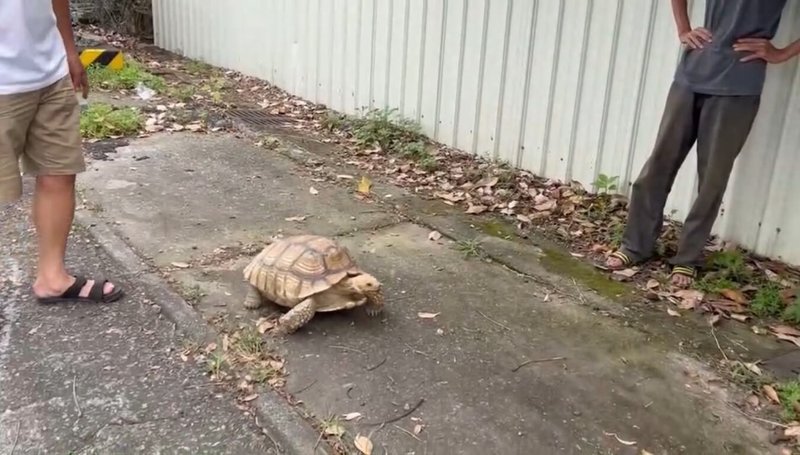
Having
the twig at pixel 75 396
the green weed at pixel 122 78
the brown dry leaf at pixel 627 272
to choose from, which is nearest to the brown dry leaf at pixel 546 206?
the brown dry leaf at pixel 627 272

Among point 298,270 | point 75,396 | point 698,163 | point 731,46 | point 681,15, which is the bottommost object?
point 75,396

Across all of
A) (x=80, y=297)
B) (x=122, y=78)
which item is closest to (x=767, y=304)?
(x=80, y=297)

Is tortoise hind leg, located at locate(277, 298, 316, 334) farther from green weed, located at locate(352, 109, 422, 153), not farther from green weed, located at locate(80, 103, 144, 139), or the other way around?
green weed, located at locate(80, 103, 144, 139)

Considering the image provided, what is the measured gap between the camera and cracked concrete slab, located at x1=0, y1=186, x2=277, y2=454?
9.57 feet

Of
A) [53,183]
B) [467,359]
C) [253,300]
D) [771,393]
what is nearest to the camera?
[771,393]

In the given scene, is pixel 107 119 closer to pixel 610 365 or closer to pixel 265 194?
pixel 265 194

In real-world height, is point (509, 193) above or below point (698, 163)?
below

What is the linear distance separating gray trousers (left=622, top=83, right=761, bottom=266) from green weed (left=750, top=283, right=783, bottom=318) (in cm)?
37

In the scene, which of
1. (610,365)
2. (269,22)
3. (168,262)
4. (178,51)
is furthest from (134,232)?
(178,51)

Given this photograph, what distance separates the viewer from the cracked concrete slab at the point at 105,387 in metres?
2.92

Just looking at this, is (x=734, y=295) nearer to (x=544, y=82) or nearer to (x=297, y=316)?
(x=544, y=82)

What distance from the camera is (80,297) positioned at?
3891mm

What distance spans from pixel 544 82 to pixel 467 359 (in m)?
2.73

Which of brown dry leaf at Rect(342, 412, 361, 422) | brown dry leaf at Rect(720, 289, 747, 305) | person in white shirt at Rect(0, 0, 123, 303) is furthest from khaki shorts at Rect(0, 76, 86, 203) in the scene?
brown dry leaf at Rect(720, 289, 747, 305)
